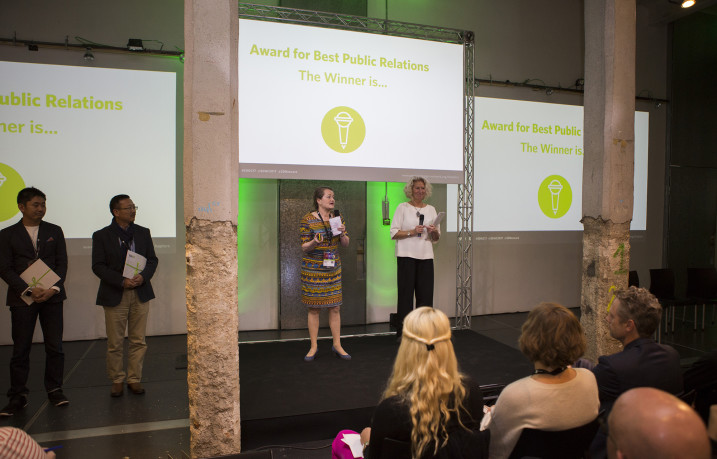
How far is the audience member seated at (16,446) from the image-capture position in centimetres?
119

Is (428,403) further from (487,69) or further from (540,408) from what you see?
(487,69)

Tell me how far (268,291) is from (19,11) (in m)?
3.97

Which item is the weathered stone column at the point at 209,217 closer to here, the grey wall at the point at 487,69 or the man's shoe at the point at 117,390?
the man's shoe at the point at 117,390

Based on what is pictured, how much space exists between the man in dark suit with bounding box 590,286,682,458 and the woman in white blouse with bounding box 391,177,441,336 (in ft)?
8.19

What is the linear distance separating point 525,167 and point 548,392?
5.02 metres

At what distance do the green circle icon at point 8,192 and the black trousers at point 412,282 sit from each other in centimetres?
393

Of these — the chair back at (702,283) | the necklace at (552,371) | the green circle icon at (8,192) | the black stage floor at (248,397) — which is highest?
the green circle icon at (8,192)

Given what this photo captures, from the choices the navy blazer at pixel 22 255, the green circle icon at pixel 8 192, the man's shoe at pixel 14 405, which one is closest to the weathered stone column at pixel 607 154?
the navy blazer at pixel 22 255

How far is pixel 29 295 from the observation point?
10.4 feet

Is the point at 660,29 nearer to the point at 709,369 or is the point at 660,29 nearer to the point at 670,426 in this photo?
the point at 709,369

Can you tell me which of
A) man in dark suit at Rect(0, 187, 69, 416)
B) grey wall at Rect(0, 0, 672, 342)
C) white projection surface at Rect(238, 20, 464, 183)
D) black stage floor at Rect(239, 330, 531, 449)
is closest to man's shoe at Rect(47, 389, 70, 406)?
man in dark suit at Rect(0, 187, 69, 416)

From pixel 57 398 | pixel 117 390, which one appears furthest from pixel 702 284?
pixel 57 398

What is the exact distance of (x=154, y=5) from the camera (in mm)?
4941

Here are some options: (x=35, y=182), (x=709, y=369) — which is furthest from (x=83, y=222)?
(x=709, y=369)
